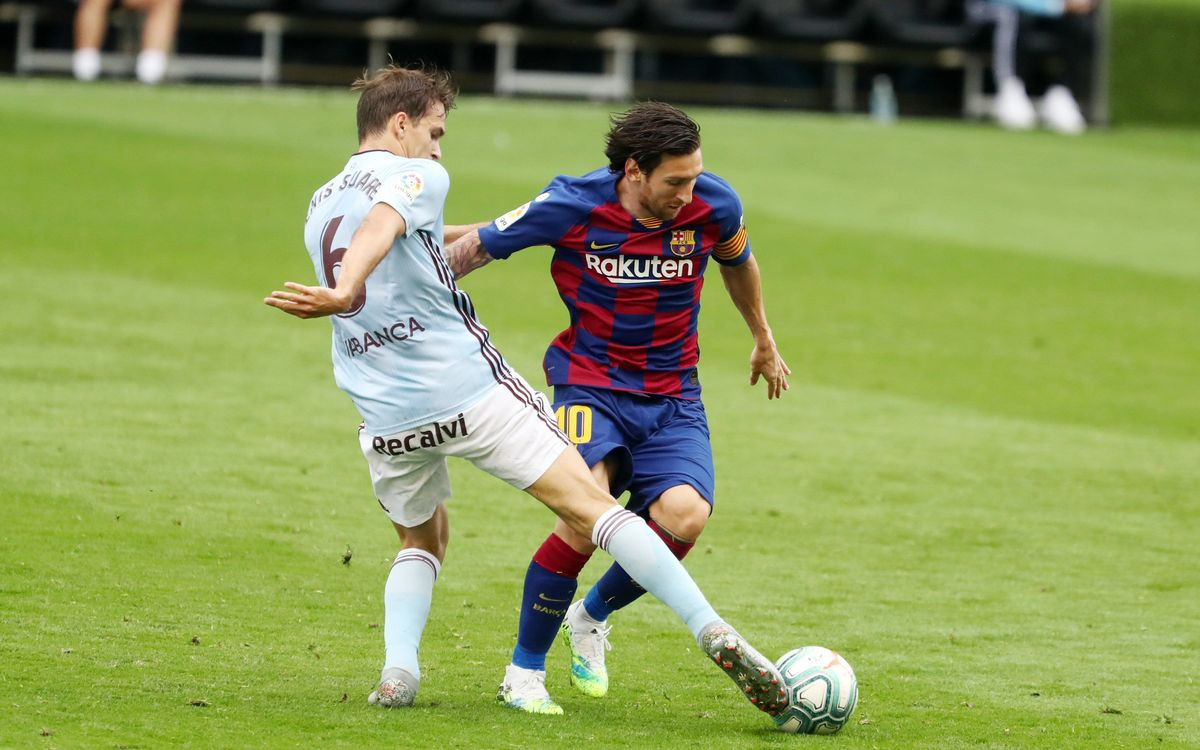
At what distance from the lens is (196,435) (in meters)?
9.55

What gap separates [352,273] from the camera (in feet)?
15.9

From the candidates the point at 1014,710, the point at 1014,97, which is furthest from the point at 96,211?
the point at 1014,97

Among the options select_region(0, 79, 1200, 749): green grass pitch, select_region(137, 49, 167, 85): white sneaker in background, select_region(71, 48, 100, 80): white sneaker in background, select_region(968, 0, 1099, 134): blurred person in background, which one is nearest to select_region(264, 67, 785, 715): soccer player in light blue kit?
select_region(0, 79, 1200, 749): green grass pitch

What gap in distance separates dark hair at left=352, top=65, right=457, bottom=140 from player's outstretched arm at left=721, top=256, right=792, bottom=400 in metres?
1.41

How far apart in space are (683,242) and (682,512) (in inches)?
36.9

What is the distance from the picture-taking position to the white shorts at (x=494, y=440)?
17.1 feet

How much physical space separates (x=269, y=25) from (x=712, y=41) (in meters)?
6.87

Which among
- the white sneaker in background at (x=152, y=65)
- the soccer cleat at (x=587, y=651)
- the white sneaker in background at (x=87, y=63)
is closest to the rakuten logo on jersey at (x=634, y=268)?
the soccer cleat at (x=587, y=651)

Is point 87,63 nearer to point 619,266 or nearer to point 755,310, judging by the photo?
point 755,310

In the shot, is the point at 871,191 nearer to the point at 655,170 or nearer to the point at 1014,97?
the point at 1014,97

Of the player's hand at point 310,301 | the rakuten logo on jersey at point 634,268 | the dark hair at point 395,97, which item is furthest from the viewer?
the rakuten logo on jersey at point 634,268

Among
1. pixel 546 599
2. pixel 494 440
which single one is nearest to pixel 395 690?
pixel 546 599

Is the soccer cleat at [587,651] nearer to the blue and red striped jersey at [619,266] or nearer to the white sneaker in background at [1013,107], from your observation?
the blue and red striped jersey at [619,266]

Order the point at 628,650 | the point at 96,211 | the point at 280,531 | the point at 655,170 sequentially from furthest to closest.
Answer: the point at 96,211
the point at 280,531
the point at 628,650
the point at 655,170
